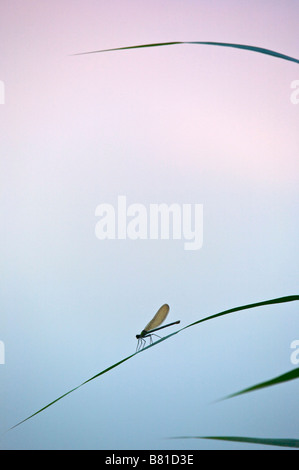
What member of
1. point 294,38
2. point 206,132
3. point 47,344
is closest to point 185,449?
point 47,344

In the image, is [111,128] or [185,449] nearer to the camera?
[111,128]

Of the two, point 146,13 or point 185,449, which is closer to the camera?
point 146,13

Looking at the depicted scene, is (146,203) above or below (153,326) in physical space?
above

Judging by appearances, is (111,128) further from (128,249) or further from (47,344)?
(47,344)

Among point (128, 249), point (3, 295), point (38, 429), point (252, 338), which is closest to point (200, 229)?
point (128, 249)

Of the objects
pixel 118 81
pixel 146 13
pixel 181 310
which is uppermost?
pixel 146 13

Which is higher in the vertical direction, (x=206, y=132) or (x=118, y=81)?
(x=118, y=81)

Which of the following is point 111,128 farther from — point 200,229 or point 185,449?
point 185,449
